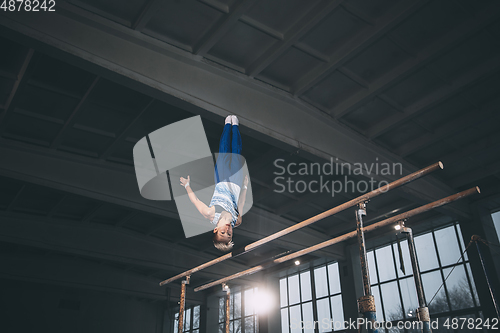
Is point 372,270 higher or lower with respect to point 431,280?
higher

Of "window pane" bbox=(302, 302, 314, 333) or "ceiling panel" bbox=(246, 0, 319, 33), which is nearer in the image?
"ceiling panel" bbox=(246, 0, 319, 33)

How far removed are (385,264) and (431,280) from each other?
1.41 meters

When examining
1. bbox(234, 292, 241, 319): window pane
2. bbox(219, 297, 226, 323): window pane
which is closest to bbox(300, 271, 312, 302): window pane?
bbox(234, 292, 241, 319): window pane

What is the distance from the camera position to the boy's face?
5.45 meters

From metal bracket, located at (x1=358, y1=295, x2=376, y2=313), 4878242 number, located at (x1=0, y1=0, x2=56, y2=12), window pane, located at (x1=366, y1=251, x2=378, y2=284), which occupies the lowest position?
metal bracket, located at (x1=358, y1=295, x2=376, y2=313)

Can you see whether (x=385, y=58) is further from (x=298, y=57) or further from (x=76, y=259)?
(x=76, y=259)

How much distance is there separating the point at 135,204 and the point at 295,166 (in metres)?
3.90

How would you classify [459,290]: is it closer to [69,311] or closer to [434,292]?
[434,292]

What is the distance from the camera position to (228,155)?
5730 mm

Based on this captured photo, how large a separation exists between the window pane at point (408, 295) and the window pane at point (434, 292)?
12.9 inches

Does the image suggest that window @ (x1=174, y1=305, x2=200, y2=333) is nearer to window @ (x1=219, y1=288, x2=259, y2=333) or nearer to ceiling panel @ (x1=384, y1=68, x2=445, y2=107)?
window @ (x1=219, y1=288, x2=259, y2=333)

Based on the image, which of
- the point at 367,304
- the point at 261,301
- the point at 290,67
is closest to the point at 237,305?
the point at 261,301

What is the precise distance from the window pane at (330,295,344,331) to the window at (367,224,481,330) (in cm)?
122

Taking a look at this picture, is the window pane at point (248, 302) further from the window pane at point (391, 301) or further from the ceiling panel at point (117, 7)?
the ceiling panel at point (117, 7)
